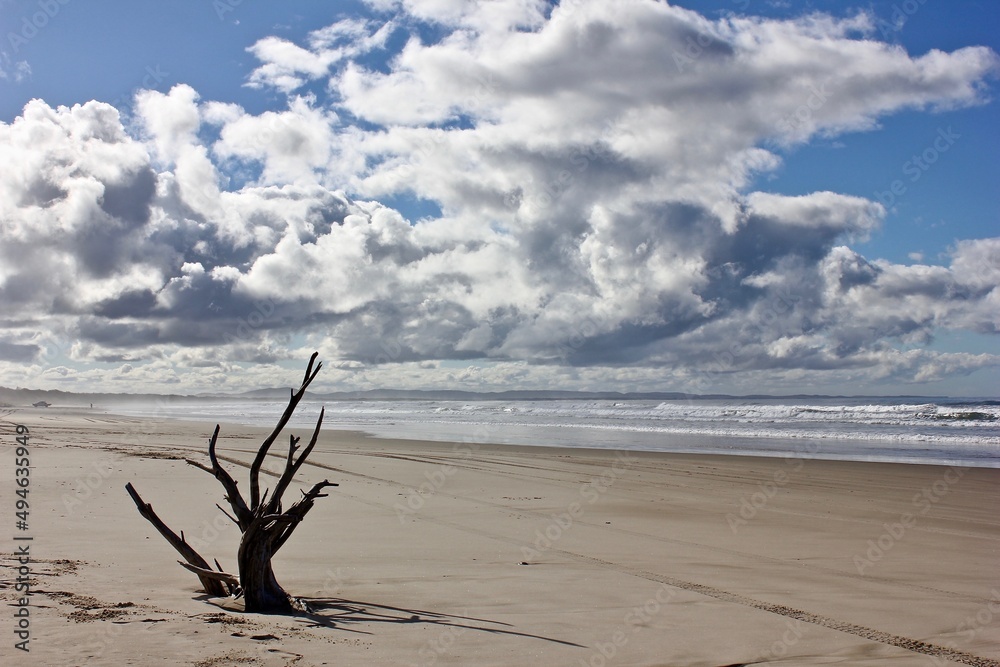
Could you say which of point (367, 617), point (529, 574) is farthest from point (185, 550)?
point (529, 574)

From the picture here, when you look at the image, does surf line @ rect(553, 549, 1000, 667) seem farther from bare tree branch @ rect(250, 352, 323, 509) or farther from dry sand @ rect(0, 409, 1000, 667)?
bare tree branch @ rect(250, 352, 323, 509)

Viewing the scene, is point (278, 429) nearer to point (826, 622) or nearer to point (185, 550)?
point (185, 550)

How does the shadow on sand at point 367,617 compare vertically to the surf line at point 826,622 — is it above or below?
above

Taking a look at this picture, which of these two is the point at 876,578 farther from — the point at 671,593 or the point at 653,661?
the point at 653,661

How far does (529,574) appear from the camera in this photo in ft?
24.0

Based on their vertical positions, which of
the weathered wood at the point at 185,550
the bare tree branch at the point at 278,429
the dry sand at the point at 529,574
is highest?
the bare tree branch at the point at 278,429

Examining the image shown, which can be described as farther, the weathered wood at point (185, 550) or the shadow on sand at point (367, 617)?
the weathered wood at point (185, 550)

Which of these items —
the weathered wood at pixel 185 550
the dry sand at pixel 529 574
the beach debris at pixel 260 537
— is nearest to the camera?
the dry sand at pixel 529 574

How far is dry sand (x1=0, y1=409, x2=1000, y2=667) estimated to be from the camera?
16.1 ft

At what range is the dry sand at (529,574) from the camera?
4910 mm

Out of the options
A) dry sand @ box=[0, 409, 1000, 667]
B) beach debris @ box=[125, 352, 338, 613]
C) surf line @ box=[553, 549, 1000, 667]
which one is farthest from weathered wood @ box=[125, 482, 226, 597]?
surf line @ box=[553, 549, 1000, 667]

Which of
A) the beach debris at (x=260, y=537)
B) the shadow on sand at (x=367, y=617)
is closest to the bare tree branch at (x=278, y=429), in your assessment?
the beach debris at (x=260, y=537)

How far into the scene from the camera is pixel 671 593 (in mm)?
6723

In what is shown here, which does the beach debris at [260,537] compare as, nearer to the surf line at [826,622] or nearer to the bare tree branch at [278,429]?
the bare tree branch at [278,429]
